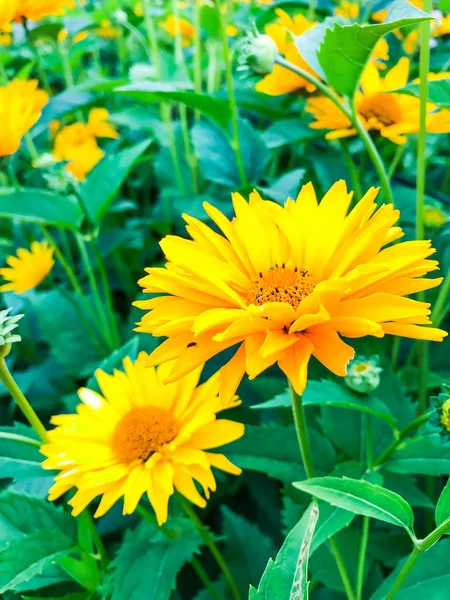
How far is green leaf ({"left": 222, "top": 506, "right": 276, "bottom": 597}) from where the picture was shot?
2.30 ft

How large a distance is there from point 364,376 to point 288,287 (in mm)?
106

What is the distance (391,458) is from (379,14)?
2.77 feet

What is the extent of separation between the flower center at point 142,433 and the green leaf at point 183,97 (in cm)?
38

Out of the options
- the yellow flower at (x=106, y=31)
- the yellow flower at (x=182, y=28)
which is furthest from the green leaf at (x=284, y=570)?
the yellow flower at (x=106, y=31)

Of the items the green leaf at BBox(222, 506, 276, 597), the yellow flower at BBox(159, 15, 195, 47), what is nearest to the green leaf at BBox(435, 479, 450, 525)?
the green leaf at BBox(222, 506, 276, 597)

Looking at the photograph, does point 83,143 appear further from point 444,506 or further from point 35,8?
point 444,506

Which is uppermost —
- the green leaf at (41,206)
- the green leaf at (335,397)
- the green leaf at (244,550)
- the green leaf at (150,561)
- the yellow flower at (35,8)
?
the yellow flower at (35,8)

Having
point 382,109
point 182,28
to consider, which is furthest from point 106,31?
point 382,109

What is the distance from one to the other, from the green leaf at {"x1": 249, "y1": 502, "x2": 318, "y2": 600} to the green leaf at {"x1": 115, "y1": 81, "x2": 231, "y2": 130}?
20.2 inches

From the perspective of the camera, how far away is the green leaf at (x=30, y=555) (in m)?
0.50

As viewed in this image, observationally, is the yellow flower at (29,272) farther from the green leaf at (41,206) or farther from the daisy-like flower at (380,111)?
the daisy-like flower at (380,111)

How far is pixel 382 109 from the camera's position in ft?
2.40

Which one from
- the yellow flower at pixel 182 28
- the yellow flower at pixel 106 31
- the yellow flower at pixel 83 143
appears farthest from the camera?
the yellow flower at pixel 106 31

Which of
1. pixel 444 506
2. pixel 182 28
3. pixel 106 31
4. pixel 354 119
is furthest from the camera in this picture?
pixel 106 31
